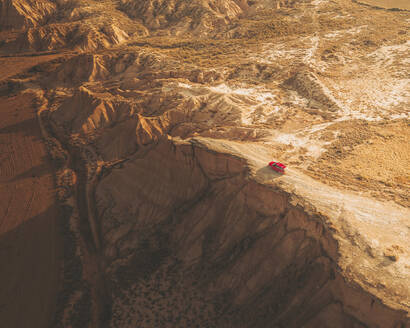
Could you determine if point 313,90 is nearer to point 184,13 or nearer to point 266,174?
point 266,174

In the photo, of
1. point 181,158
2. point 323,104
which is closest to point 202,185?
point 181,158

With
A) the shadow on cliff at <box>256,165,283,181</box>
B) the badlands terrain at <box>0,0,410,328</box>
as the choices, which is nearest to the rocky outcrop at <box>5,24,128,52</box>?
the badlands terrain at <box>0,0,410,328</box>

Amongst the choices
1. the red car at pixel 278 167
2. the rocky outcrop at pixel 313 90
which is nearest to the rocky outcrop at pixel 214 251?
the red car at pixel 278 167

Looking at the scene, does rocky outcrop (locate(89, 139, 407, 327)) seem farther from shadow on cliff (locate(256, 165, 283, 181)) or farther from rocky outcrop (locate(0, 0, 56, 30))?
rocky outcrop (locate(0, 0, 56, 30))

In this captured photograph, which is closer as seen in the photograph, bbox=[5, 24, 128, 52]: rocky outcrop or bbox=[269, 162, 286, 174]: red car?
bbox=[269, 162, 286, 174]: red car

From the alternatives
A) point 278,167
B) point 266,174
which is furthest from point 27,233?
point 278,167

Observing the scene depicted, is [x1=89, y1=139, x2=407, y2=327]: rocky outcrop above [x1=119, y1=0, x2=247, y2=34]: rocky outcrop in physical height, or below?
below

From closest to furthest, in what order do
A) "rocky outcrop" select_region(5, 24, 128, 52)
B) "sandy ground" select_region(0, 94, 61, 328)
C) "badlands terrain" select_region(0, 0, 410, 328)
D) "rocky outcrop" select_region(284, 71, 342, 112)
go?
"badlands terrain" select_region(0, 0, 410, 328) < "sandy ground" select_region(0, 94, 61, 328) < "rocky outcrop" select_region(284, 71, 342, 112) < "rocky outcrop" select_region(5, 24, 128, 52)

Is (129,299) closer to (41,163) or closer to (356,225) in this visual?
(356,225)
